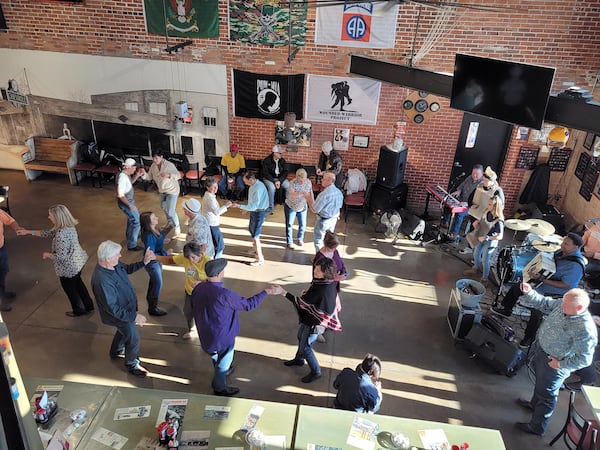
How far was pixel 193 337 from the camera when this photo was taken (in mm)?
5648

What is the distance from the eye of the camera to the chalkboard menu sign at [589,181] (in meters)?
7.85

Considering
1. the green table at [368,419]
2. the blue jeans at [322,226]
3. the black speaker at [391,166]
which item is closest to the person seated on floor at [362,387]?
the green table at [368,419]

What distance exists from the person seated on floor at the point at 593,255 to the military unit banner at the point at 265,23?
5628 mm

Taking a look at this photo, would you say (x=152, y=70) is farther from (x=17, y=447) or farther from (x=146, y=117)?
(x=17, y=447)

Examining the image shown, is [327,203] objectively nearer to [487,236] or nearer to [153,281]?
[487,236]

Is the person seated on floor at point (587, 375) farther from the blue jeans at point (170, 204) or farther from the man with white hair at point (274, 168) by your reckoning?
the blue jeans at point (170, 204)

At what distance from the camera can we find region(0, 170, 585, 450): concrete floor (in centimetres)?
497

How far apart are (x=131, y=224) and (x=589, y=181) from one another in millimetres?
7699

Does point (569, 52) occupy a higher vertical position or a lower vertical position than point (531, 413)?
higher

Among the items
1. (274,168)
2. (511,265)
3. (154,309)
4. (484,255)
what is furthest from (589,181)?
(154,309)

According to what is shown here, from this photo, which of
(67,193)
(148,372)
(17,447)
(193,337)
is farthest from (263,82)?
(17,447)

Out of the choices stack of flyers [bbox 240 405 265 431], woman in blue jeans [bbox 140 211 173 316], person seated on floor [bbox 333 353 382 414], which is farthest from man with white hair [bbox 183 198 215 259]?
person seated on floor [bbox 333 353 382 414]

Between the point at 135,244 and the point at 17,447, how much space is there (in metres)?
5.96

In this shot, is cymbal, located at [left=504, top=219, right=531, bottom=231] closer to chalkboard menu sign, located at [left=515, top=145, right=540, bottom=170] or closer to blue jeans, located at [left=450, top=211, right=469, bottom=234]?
blue jeans, located at [left=450, top=211, right=469, bottom=234]
